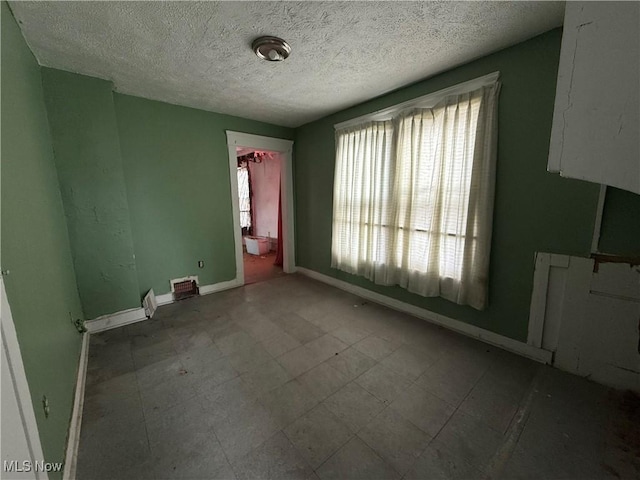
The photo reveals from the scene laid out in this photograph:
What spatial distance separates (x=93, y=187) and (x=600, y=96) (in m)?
3.33

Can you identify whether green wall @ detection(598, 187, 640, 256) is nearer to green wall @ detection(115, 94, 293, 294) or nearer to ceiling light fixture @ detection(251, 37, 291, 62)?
ceiling light fixture @ detection(251, 37, 291, 62)

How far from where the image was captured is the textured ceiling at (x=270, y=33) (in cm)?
141

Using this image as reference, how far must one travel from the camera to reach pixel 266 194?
6.06 meters

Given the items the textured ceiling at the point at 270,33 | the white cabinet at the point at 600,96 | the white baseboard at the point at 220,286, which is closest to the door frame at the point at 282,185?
the white baseboard at the point at 220,286

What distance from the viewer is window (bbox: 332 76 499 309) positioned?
200 cm

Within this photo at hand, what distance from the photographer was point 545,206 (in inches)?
70.0

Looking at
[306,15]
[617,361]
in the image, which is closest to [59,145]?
[306,15]

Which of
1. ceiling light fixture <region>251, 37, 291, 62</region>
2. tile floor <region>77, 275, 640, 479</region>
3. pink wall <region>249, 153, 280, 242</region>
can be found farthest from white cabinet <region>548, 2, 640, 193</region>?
pink wall <region>249, 153, 280, 242</region>

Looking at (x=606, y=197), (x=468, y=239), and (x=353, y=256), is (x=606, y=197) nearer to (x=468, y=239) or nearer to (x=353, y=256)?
(x=468, y=239)

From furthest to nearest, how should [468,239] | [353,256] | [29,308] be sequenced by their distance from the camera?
[353,256], [468,239], [29,308]

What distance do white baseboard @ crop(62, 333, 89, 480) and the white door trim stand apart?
0.34 metres

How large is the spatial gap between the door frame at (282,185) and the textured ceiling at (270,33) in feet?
3.14

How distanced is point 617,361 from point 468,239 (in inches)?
46.3

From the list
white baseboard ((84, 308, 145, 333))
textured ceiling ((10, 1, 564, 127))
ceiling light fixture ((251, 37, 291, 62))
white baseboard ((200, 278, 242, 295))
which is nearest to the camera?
textured ceiling ((10, 1, 564, 127))
